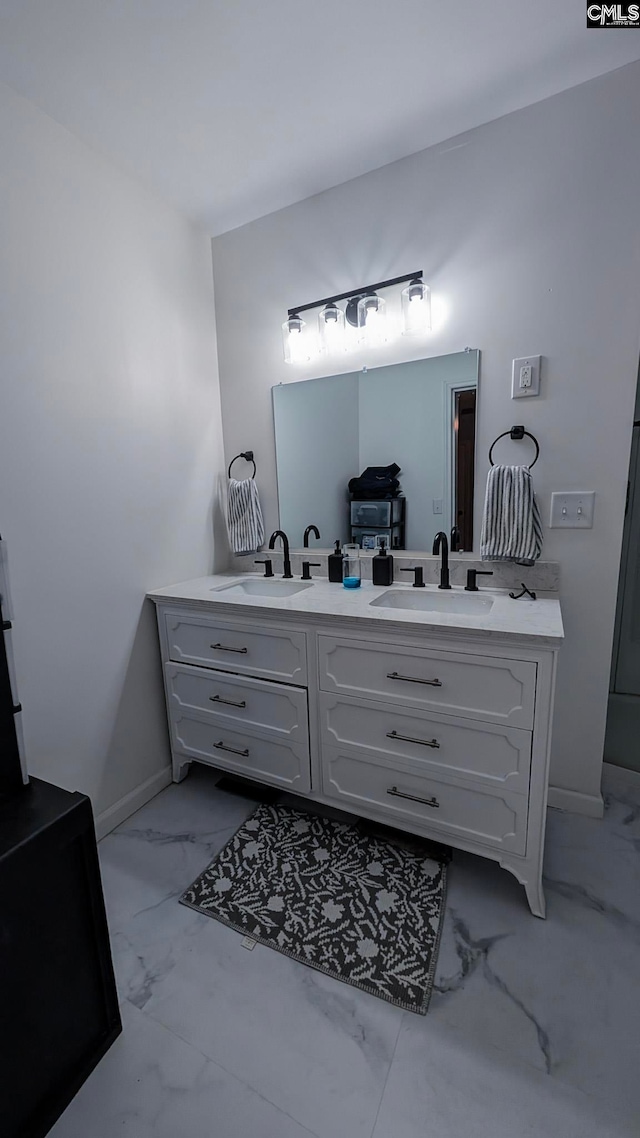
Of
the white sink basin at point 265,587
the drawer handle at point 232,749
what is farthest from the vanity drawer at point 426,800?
the white sink basin at point 265,587

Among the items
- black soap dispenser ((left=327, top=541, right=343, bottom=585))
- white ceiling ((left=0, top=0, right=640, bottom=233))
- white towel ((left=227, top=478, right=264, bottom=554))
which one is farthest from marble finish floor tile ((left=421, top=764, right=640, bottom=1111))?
white ceiling ((left=0, top=0, right=640, bottom=233))

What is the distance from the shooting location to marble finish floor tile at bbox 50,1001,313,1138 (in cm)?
87

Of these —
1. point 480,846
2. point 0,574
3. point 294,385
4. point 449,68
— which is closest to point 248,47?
point 449,68

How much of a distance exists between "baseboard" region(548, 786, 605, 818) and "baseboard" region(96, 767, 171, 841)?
155 centimetres

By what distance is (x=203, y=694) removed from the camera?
5.75ft

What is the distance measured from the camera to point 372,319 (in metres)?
1.75

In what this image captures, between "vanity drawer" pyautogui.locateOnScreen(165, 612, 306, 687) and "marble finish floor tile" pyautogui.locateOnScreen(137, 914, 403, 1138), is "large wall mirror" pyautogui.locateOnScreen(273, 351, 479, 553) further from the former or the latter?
"marble finish floor tile" pyautogui.locateOnScreen(137, 914, 403, 1138)

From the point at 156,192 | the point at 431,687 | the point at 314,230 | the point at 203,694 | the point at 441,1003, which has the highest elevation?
the point at 156,192

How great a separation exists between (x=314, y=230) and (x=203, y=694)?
189 cm

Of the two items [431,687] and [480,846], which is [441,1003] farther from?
[431,687]

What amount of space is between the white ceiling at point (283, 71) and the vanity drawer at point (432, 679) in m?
1.65

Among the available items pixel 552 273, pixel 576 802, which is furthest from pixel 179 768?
pixel 552 273

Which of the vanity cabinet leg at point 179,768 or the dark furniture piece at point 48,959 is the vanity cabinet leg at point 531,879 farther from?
the vanity cabinet leg at point 179,768

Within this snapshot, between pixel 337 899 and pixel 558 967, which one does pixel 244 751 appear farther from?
pixel 558 967
